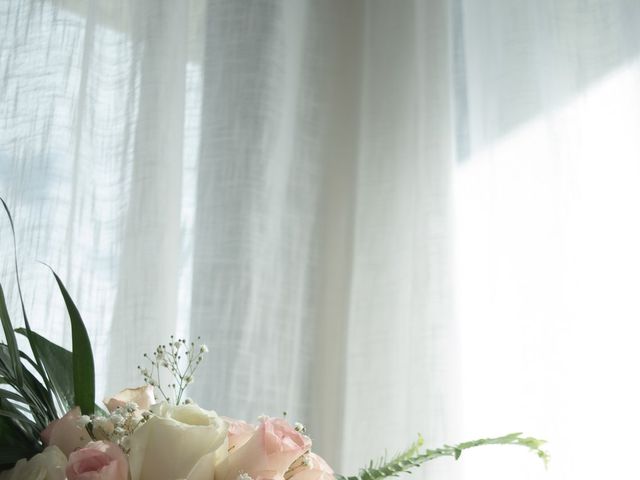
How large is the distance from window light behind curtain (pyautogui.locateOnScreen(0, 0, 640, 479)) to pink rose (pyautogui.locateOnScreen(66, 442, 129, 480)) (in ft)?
1.76

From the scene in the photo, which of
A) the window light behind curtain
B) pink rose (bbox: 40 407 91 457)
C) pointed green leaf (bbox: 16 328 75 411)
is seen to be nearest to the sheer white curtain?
the window light behind curtain

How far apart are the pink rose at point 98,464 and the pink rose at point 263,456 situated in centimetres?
7

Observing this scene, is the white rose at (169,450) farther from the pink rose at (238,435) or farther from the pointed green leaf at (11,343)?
the pointed green leaf at (11,343)

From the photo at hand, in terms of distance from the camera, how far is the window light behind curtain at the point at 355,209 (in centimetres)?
108

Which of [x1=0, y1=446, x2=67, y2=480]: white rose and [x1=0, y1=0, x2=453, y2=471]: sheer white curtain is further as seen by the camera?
[x1=0, y1=0, x2=453, y2=471]: sheer white curtain

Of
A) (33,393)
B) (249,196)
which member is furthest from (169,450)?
(249,196)

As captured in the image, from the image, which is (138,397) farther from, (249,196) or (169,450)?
(249,196)

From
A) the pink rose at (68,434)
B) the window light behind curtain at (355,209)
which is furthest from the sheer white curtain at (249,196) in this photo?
the pink rose at (68,434)

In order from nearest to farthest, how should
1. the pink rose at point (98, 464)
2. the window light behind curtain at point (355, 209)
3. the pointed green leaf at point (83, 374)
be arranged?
the pink rose at point (98, 464)
the pointed green leaf at point (83, 374)
the window light behind curtain at point (355, 209)

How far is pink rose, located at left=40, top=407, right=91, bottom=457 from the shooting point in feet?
1.94

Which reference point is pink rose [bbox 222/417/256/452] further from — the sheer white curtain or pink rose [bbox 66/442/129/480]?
the sheer white curtain

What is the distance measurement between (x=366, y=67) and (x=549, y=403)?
66 cm

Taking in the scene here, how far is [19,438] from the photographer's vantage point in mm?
622

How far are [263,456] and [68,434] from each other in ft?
0.47
